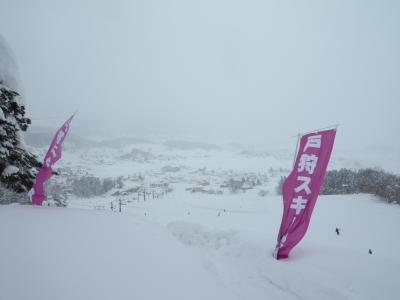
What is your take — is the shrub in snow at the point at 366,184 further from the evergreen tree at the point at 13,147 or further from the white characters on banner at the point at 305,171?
the evergreen tree at the point at 13,147

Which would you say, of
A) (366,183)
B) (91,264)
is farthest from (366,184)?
(91,264)

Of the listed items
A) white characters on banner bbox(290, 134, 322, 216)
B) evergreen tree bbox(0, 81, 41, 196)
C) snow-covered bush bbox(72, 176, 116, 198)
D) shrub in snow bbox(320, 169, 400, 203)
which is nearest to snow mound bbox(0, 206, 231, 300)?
evergreen tree bbox(0, 81, 41, 196)

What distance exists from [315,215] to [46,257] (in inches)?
652

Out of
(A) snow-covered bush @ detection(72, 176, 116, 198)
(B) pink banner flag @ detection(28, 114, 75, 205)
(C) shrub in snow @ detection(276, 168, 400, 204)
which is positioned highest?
(B) pink banner flag @ detection(28, 114, 75, 205)

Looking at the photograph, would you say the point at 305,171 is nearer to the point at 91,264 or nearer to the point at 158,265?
the point at 158,265

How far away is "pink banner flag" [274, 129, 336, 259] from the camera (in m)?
4.77

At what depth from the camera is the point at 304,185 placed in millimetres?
4859

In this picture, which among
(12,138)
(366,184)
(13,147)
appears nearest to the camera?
(13,147)

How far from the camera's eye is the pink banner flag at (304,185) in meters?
4.77

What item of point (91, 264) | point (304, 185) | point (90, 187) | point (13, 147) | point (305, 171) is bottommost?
point (90, 187)

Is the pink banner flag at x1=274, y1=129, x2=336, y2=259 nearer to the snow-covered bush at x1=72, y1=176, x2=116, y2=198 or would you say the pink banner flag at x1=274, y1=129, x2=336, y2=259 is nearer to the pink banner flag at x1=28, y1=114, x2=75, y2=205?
the pink banner flag at x1=28, y1=114, x2=75, y2=205

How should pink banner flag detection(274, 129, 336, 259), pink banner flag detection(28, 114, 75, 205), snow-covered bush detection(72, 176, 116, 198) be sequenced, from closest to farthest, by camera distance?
pink banner flag detection(274, 129, 336, 259)
pink banner flag detection(28, 114, 75, 205)
snow-covered bush detection(72, 176, 116, 198)

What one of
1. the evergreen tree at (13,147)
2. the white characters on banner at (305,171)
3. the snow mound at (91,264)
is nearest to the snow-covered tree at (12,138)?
the evergreen tree at (13,147)

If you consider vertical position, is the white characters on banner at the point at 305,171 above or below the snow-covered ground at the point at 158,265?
above
